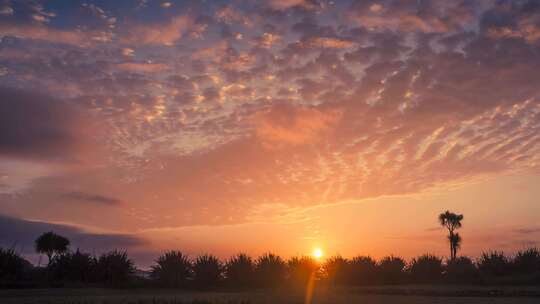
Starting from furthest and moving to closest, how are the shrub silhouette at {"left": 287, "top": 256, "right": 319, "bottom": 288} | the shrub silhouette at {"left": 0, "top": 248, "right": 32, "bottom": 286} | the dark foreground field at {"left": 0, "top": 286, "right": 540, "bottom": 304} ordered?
the shrub silhouette at {"left": 287, "top": 256, "right": 319, "bottom": 288} → the shrub silhouette at {"left": 0, "top": 248, "right": 32, "bottom": 286} → the dark foreground field at {"left": 0, "top": 286, "right": 540, "bottom": 304}

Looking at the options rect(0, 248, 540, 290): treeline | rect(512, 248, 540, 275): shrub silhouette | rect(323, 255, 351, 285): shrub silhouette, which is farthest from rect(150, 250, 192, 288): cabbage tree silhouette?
rect(512, 248, 540, 275): shrub silhouette

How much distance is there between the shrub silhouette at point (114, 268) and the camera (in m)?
26.9

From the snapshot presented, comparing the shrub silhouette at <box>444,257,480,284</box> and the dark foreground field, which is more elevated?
the shrub silhouette at <box>444,257,480,284</box>

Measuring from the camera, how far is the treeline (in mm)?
26391

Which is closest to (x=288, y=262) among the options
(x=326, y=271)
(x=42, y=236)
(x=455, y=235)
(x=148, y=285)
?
(x=326, y=271)

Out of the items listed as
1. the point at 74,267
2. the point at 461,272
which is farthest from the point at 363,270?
the point at 74,267

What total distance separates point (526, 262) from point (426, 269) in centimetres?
580

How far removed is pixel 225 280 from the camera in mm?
28719

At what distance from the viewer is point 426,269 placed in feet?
103

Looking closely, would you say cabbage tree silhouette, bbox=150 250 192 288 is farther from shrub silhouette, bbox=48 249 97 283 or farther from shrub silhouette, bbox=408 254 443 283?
shrub silhouette, bbox=408 254 443 283

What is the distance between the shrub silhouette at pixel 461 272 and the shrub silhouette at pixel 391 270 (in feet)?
8.74

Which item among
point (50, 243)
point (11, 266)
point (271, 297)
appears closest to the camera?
point (271, 297)

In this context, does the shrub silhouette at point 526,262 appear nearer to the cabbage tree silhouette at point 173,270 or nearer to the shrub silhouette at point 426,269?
the shrub silhouette at point 426,269

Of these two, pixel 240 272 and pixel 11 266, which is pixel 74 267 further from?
pixel 240 272
